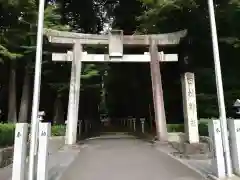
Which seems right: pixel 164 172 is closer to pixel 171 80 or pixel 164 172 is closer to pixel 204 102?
pixel 204 102

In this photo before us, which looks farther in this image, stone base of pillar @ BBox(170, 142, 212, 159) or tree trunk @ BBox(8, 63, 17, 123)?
tree trunk @ BBox(8, 63, 17, 123)

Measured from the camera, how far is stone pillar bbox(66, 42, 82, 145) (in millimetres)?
19031

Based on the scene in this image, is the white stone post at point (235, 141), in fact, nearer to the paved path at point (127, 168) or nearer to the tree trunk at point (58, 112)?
the paved path at point (127, 168)

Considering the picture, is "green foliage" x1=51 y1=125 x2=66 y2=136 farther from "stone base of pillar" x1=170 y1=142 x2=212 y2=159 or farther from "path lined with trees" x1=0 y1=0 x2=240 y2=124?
"stone base of pillar" x1=170 y1=142 x2=212 y2=159

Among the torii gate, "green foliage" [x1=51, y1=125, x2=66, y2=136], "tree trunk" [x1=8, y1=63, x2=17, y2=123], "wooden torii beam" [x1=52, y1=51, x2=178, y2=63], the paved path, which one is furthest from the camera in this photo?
"tree trunk" [x1=8, y1=63, x2=17, y2=123]

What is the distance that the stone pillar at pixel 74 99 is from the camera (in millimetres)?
19031

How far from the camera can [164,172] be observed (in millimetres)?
10812

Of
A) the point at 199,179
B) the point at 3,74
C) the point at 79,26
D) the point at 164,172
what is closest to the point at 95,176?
the point at 164,172

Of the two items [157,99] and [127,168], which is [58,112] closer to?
[157,99]

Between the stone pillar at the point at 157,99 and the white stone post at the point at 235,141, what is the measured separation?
9.62m

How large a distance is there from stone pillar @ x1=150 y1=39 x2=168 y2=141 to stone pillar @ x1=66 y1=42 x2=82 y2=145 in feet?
14.7

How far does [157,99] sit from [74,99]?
192 inches

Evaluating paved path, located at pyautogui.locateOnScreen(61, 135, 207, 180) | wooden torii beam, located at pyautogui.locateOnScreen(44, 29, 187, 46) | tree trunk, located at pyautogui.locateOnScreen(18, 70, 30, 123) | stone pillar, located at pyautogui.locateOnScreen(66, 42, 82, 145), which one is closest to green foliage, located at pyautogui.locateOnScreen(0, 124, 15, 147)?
paved path, located at pyautogui.locateOnScreen(61, 135, 207, 180)

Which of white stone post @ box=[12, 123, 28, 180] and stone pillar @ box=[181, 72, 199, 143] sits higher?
stone pillar @ box=[181, 72, 199, 143]
